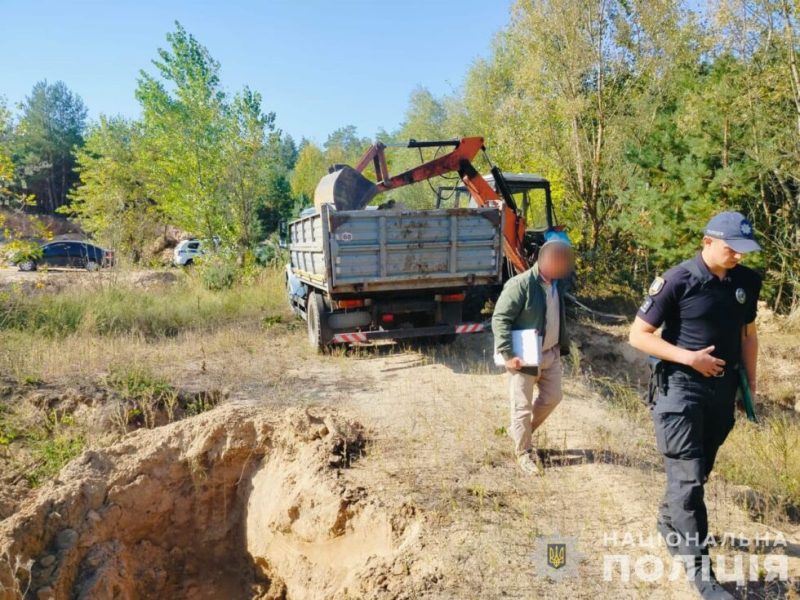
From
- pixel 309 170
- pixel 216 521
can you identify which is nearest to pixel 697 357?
pixel 216 521

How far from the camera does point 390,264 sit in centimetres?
736

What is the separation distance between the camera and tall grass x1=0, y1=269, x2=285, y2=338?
31.3 ft

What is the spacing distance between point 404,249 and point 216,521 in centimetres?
394

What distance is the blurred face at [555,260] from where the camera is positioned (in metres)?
3.89

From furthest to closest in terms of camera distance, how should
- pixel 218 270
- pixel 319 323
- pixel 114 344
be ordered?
pixel 218 270
pixel 114 344
pixel 319 323

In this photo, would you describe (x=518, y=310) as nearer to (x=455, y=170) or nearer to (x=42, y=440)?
(x=42, y=440)

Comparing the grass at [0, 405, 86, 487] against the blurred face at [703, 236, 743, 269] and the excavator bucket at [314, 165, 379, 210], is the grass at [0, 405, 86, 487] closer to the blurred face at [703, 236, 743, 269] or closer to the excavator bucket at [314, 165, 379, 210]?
the excavator bucket at [314, 165, 379, 210]

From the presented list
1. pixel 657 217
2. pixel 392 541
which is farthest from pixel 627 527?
pixel 657 217

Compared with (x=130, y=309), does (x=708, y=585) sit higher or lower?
lower

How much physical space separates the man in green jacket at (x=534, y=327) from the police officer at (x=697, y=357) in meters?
0.94

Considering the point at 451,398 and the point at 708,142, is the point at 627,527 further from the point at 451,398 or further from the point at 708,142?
the point at 708,142

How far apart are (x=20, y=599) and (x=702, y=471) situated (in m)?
3.94

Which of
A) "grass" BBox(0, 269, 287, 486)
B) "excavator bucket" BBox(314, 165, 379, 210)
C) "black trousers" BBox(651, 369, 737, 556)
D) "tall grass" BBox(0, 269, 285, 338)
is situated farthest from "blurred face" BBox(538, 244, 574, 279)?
"tall grass" BBox(0, 269, 285, 338)

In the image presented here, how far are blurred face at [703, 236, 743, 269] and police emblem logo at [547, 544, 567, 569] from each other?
70.1 inches
